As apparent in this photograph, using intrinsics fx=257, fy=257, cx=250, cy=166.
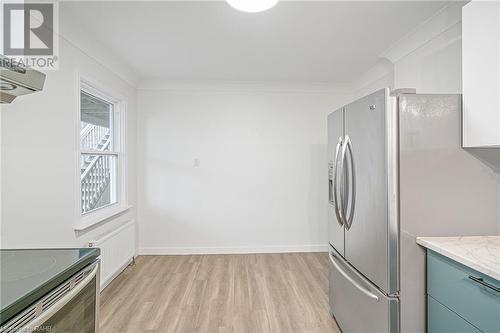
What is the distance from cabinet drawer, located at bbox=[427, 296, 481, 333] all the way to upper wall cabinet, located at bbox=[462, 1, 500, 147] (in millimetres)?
900

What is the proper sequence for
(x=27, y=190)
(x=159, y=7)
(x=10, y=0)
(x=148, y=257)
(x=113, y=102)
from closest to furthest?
(x=10, y=0)
(x=27, y=190)
(x=159, y=7)
(x=113, y=102)
(x=148, y=257)

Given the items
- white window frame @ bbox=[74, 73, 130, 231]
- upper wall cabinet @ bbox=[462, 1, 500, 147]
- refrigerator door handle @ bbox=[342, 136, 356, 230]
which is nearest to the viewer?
upper wall cabinet @ bbox=[462, 1, 500, 147]

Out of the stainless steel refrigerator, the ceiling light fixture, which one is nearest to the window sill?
the ceiling light fixture

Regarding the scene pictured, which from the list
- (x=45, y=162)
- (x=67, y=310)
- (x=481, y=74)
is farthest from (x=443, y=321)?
(x=45, y=162)

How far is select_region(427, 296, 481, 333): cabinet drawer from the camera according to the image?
4.00 feet

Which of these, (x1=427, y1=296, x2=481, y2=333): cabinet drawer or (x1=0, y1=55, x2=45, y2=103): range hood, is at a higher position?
(x1=0, y1=55, x2=45, y2=103): range hood

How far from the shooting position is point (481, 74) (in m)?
1.42

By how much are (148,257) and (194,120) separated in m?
2.14

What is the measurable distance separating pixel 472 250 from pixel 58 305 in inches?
74.7

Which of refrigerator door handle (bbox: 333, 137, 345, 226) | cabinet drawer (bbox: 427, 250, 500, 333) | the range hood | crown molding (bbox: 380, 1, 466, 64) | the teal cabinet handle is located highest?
crown molding (bbox: 380, 1, 466, 64)

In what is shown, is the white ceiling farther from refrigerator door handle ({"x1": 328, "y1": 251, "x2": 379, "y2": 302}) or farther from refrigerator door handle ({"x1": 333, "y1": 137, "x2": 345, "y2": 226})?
refrigerator door handle ({"x1": 328, "y1": 251, "x2": 379, "y2": 302})

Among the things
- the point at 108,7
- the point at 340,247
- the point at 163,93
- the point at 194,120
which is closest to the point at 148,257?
the point at 194,120

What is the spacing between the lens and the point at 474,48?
1453 millimetres

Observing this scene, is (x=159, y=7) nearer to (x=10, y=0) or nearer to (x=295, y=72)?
(x=10, y=0)
